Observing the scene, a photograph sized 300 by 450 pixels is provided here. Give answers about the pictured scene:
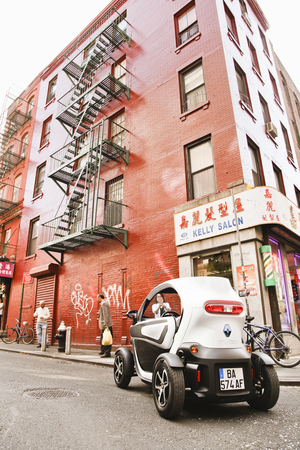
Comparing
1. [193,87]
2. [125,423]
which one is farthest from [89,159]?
[125,423]

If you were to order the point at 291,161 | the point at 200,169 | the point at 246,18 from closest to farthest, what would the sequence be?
the point at 200,169 < the point at 246,18 < the point at 291,161

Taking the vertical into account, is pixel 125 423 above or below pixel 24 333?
below

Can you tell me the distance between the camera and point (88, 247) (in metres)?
14.0

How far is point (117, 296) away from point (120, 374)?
659 cm

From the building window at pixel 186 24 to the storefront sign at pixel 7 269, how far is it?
51.2ft

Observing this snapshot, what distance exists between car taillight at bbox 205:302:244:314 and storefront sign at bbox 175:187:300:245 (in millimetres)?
4849

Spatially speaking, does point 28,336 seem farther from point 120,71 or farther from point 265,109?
point 265,109

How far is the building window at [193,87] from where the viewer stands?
11.6m

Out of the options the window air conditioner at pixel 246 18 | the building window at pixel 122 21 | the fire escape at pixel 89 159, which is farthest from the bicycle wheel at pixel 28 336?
the window air conditioner at pixel 246 18

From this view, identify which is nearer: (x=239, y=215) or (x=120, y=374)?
(x=120, y=374)

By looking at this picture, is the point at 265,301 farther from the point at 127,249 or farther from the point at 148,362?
the point at 127,249

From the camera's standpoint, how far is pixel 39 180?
20.1m

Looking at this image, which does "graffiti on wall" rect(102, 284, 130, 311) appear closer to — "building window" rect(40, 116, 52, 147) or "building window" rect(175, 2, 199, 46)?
"building window" rect(175, 2, 199, 46)


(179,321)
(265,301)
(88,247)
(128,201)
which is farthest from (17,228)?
(179,321)
